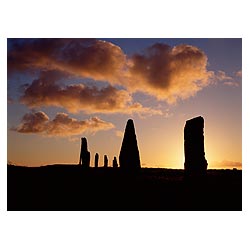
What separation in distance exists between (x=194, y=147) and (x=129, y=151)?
332 centimetres

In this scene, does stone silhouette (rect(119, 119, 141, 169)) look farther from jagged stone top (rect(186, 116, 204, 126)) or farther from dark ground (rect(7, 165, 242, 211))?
jagged stone top (rect(186, 116, 204, 126))

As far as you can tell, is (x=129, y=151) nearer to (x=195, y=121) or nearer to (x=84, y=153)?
(x=195, y=121)

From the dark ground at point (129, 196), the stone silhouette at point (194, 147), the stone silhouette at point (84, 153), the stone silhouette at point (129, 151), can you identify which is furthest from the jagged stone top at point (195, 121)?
the stone silhouette at point (84, 153)

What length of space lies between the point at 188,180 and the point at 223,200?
1135 mm

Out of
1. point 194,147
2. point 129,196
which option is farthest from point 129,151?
point 194,147

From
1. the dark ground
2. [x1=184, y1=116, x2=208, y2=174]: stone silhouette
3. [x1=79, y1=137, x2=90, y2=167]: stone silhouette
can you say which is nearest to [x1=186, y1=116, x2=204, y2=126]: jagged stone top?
[x1=184, y1=116, x2=208, y2=174]: stone silhouette

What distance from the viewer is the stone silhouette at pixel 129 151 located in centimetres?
1330

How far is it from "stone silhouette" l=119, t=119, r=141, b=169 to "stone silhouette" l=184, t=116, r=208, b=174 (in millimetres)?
2890

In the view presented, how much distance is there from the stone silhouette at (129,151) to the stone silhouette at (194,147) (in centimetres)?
289

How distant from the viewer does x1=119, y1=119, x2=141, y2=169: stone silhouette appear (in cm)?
1330
